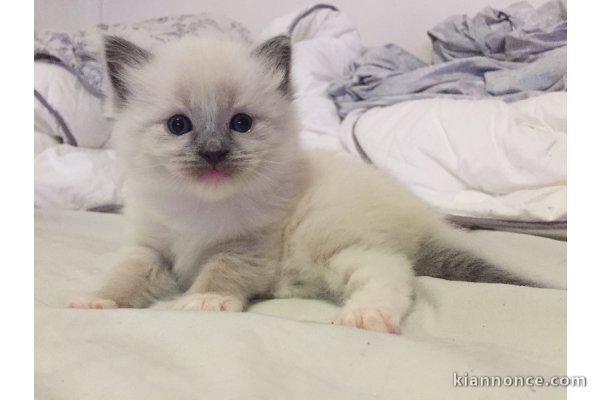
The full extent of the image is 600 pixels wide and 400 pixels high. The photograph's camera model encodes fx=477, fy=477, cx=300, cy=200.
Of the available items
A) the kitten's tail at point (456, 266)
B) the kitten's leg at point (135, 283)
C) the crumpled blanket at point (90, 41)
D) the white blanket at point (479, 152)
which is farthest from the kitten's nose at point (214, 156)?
the crumpled blanket at point (90, 41)

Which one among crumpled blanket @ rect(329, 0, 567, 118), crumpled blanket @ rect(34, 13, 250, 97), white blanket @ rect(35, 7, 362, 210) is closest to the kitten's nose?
white blanket @ rect(35, 7, 362, 210)

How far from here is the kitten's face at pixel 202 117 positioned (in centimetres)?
104

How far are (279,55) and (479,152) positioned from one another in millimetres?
939

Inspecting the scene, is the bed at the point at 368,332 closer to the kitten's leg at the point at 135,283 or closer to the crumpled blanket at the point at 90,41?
the kitten's leg at the point at 135,283

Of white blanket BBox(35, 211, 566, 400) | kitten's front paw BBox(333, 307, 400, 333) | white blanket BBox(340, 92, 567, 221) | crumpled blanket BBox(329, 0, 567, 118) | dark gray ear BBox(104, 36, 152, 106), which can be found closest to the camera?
white blanket BBox(35, 211, 566, 400)

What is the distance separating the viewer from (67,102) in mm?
2301

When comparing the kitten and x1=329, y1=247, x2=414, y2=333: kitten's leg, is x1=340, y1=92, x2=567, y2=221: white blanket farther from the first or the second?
x1=329, y1=247, x2=414, y2=333: kitten's leg

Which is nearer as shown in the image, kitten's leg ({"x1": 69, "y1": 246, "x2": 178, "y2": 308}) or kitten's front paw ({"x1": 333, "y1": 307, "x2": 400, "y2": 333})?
kitten's front paw ({"x1": 333, "y1": 307, "x2": 400, "y2": 333})

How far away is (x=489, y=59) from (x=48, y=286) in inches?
88.3

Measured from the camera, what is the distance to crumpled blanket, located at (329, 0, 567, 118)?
222 centimetres

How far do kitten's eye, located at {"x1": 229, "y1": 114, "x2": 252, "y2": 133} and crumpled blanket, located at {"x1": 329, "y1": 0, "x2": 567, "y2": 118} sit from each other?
1.42 metres

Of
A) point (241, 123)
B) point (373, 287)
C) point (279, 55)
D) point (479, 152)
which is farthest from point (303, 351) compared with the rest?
point (479, 152)
